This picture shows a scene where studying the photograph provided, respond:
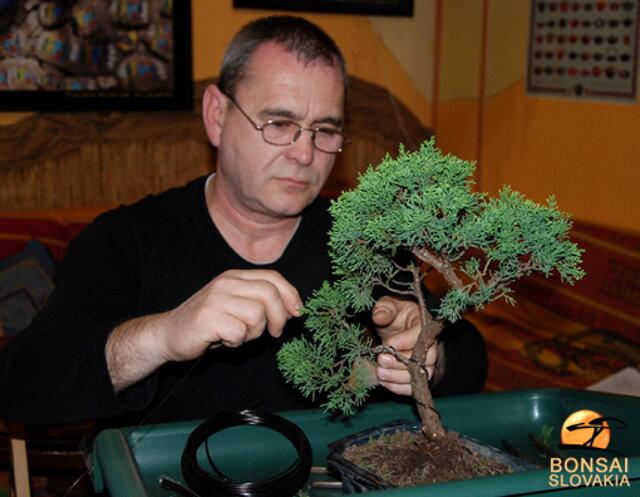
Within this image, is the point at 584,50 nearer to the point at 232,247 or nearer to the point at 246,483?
the point at 232,247

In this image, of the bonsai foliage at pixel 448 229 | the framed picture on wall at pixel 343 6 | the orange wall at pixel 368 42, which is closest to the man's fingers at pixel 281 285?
the bonsai foliage at pixel 448 229

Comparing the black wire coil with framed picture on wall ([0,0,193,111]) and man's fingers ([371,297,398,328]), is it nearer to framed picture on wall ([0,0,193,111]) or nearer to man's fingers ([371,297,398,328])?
man's fingers ([371,297,398,328])

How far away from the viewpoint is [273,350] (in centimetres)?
167

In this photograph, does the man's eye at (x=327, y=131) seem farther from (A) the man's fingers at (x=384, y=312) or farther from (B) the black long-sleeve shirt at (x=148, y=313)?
(A) the man's fingers at (x=384, y=312)

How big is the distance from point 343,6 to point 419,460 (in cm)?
316

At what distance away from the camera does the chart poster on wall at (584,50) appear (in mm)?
2955

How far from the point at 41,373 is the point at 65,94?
2201mm

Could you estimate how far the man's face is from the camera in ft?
5.50

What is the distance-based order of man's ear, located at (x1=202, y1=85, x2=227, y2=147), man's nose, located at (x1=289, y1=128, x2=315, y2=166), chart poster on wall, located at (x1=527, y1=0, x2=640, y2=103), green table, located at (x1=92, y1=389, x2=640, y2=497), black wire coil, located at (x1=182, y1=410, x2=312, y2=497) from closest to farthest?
green table, located at (x1=92, y1=389, x2=640, y2=497)
black wire coil, located at (x1=182, y1=410, x2=312, y2=497)
man's nose, located at (x1=289, y1=128, x2=315, y2=166)
man's ear, located at (x1=202, y1=85, x2=227, y2=147)
chart poster on wall, located at (x1=527, y1=0, x2=640, y2=103)

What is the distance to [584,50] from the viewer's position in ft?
10.4

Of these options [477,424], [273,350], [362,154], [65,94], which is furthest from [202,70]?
[477,424]

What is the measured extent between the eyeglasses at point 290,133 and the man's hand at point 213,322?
64 cm

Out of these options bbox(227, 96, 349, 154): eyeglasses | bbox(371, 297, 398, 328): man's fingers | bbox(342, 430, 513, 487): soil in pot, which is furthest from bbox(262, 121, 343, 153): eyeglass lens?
bbox(342, 430, 513, 487): soil in pot

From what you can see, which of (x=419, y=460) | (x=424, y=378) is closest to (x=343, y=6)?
(x=424, y=378)
